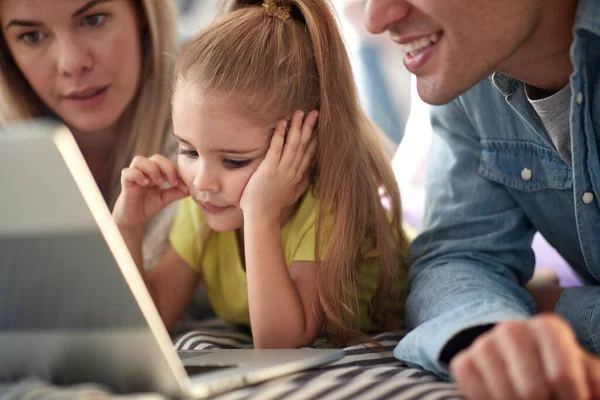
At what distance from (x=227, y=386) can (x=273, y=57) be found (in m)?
0.60

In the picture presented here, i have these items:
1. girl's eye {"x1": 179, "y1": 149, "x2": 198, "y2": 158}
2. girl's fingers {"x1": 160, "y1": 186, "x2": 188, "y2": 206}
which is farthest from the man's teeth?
girl's fingers {"x1": 160, "y1": 186, "x2": 188, "y2": 206}

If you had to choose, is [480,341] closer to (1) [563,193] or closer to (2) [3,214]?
(2) [3,214]

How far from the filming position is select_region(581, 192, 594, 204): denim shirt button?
1097mm

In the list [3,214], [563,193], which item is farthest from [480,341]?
[563,193]

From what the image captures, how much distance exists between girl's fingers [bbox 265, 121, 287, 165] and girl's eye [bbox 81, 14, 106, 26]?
553 millimetres

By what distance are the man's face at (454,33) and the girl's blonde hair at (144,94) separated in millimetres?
606

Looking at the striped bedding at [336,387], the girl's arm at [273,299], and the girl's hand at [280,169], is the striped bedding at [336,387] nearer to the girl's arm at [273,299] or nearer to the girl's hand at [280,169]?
the girl's arm at [273,299]

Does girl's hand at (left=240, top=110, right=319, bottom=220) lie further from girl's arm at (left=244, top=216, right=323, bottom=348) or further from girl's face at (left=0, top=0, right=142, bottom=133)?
girl's face at (left=0, top=0, right=142, bottom=133)

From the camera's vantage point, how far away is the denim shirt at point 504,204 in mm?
1062

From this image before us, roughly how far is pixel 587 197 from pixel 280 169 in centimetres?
48

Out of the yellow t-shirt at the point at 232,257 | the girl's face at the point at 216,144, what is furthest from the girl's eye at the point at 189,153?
the yellow t-shirt at the point at 232,257

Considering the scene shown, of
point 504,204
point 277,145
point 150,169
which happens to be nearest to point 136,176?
point 150,169

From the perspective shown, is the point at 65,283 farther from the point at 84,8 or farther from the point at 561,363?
the point at 84,8

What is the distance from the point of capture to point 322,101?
4.09ft
